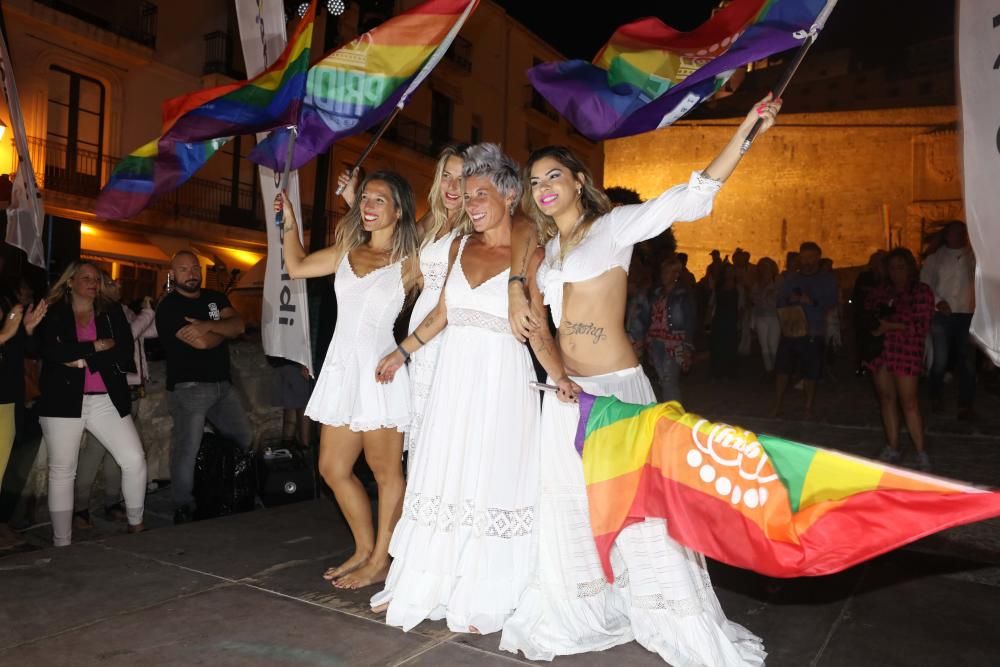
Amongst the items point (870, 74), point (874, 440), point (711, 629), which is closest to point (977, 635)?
point (711, 629)

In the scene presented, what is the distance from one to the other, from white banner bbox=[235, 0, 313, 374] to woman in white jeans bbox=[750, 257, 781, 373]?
351 inches

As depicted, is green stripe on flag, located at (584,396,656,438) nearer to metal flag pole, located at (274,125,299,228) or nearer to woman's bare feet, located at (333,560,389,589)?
woman's bare feet, located at (333,560,389,589)

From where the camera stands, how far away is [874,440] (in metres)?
8.01

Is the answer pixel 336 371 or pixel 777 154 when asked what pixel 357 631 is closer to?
pixel 336 371

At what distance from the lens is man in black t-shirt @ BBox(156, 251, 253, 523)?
607 centimetres

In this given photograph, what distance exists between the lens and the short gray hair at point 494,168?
391cm

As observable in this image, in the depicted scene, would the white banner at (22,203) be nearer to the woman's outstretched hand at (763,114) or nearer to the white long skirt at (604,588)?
the white long skirt at (604,588)

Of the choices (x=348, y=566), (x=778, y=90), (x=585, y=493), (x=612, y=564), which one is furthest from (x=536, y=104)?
(x=612, y=564)

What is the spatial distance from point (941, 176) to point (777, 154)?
7491mm

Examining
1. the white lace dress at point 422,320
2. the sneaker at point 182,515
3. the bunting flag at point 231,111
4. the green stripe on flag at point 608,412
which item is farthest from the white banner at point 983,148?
the sneaker at point 182,515

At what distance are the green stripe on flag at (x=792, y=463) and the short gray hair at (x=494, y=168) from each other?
182 centimetres

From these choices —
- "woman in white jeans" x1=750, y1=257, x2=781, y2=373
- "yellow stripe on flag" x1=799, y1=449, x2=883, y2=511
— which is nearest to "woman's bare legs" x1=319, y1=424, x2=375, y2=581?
"yellow stripe on flag" x1=799, y1=449, x2=883, y2=511

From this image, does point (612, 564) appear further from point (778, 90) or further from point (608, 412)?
point (778, 90)

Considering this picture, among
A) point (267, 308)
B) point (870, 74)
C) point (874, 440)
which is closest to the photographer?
point (267, 308)
